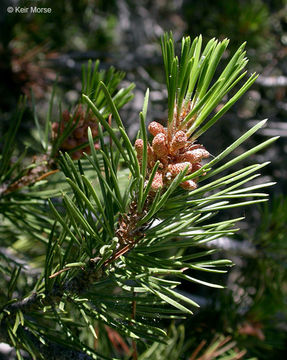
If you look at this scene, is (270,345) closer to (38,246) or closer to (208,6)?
(38,246)

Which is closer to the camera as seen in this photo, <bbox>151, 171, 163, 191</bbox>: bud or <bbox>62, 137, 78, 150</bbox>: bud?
<bbox>151, 171, 163, 191</bbox>: bud

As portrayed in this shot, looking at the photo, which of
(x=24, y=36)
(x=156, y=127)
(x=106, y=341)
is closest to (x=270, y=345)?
(x=106, y=341)

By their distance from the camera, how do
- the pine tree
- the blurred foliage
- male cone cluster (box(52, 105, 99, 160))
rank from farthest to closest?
the blurred foliage → male cone cluster (box(52, 105, 99, 160)) → the pine tree

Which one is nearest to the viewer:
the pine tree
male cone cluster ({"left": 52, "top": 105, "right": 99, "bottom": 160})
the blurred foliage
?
the pine tree

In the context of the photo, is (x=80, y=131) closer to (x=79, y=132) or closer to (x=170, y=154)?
(x=79, y=132)

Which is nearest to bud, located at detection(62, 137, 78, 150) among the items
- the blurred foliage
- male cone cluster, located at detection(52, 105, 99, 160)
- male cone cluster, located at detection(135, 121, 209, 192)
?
male cone cluster, located at detection(52, 105, 99, 160)

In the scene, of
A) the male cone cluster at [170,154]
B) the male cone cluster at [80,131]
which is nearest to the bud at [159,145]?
the male cone cluster at [170,154]

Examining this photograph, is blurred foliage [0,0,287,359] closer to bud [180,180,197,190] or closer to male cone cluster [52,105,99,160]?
male cone cluster [52,105,99,160]

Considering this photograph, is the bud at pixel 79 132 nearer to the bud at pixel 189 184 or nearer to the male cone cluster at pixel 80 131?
the male cone cluster at pixel 80 131

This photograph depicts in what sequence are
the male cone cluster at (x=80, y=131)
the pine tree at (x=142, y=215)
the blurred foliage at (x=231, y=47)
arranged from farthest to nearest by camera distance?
the blurred foliage at (x=231, y=47), the male cone cluster at (x=80, y=131), the pine tree at (x=142, y=215)
